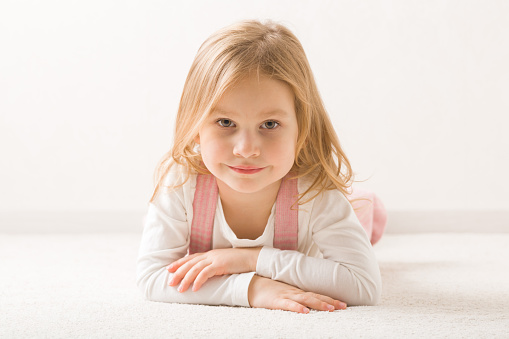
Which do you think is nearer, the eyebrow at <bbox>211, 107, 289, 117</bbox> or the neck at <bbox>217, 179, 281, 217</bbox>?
the eyebrow at <bbox>211, 107, 289, 117</bbox>

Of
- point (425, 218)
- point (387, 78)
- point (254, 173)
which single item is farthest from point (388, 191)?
point (254, 173)

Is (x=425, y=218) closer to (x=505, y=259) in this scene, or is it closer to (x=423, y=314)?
(x=505, y=259)

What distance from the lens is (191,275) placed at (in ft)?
3.78

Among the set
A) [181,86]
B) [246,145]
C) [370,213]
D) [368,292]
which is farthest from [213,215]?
[181,86]

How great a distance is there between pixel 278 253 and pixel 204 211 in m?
0.19

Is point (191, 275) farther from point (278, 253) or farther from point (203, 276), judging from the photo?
point (278, 253)

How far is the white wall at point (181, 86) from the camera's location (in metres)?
2.06

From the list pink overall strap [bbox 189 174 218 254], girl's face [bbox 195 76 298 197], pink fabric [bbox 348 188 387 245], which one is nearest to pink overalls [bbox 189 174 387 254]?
pink overall strap [bbox 189 174 218 254]

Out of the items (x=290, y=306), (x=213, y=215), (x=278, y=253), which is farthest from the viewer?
(x=213, y=215)

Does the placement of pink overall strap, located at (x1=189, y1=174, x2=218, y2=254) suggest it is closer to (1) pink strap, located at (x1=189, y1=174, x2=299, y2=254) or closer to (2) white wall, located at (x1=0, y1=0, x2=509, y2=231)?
(1) pink strap, located at (x1=189, y1=174, x2=299, y2=254)

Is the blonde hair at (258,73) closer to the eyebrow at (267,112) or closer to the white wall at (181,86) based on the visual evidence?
the eyebrow at (267,112)

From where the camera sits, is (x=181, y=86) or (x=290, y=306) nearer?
(x=290, y=306)

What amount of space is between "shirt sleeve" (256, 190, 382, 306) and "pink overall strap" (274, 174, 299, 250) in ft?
0.18

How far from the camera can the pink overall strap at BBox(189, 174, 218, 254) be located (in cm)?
128
